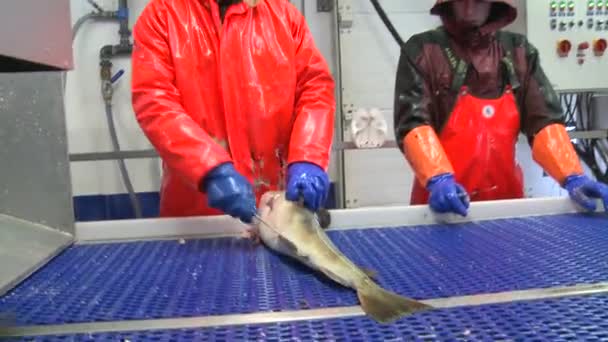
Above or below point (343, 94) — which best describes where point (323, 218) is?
below

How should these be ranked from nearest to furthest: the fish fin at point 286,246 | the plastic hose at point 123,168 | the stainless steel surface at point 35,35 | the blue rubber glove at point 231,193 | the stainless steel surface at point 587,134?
the stainless steel surface at point 35,35 < the fish fin at point 286,246 < the blue rubber glove at point 231,193 < the stainless steel surface at point 587,134 < the plastic hose at point 123,168

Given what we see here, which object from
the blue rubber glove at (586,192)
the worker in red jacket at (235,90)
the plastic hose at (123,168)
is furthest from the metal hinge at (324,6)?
the blue rubber glove at (586,192)

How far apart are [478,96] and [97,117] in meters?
2.31

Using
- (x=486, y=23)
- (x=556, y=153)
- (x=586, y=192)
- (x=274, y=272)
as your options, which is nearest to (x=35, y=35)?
(x=274, y=272)

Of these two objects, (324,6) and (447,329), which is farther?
(324,6)

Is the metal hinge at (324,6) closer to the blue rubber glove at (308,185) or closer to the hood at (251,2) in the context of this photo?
the hood at (251,2)

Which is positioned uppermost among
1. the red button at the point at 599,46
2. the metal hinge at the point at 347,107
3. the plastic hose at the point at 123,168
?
the red button at the point at 599,46

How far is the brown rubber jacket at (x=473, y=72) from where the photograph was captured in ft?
5.84

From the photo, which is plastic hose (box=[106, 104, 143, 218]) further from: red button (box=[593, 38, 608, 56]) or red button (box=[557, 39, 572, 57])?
red button (box=[593, 38, 608, 56])

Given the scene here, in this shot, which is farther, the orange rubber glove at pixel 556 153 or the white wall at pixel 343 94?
the white wall at pixel 343 94

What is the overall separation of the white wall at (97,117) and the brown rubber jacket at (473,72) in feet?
4.43

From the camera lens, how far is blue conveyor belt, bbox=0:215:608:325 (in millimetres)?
717

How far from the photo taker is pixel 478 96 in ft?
5.97

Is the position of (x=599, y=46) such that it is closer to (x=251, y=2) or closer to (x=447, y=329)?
(x=251, y=2)
